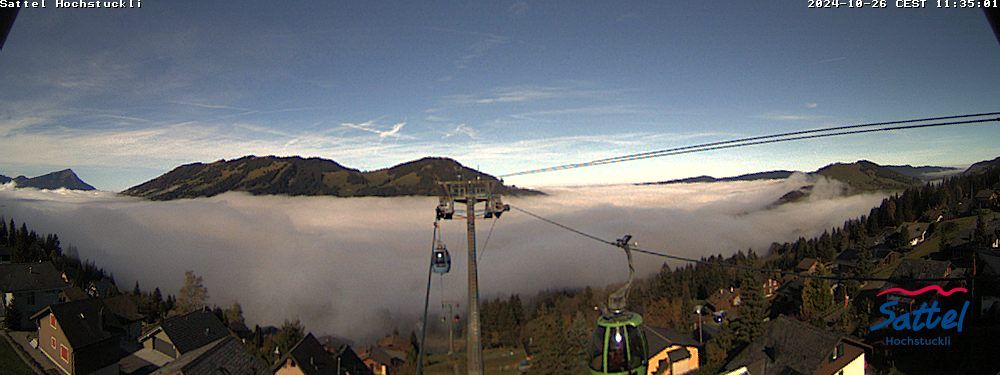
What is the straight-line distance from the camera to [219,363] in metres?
12.6

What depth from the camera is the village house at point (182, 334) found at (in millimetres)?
21266

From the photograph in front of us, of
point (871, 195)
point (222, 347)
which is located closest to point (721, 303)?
point (871, 195)

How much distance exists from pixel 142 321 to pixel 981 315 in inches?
1519

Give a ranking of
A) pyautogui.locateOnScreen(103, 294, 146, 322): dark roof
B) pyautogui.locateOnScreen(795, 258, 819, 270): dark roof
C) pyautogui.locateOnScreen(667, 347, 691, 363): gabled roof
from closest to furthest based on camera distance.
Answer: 1. pyautogui.locateOnScreen(103, 294, 146, 322): dark roof
2. pyautogui.locateOnScreen(667, 347, 691, 363): gabled roof
3. pyautogui.locateOnScreen(795, 258, 819, 270): dark roof

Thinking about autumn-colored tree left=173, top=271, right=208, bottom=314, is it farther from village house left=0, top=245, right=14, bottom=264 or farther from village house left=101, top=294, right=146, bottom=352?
village house left=0, top=245, right=14, bottom=264

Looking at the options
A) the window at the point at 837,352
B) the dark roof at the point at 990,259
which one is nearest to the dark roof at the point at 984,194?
the dark roof at the point at 990,259

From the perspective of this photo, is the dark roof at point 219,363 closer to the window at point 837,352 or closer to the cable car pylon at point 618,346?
the cable car pylon at point 618,346

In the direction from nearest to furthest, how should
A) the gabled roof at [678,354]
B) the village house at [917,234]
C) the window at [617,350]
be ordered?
the window at [617,350] < the gabled roof at [678,354] < the village house at [917,234]

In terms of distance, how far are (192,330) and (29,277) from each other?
21.4ft

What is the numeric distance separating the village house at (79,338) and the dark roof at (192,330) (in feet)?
7.77

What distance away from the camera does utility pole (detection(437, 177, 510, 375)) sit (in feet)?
21.9

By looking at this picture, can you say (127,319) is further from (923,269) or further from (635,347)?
(923,269)

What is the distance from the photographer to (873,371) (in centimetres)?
2016

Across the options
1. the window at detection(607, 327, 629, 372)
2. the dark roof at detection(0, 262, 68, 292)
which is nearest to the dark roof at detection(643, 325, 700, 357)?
the window at detection(607, 327, 629, 372)
